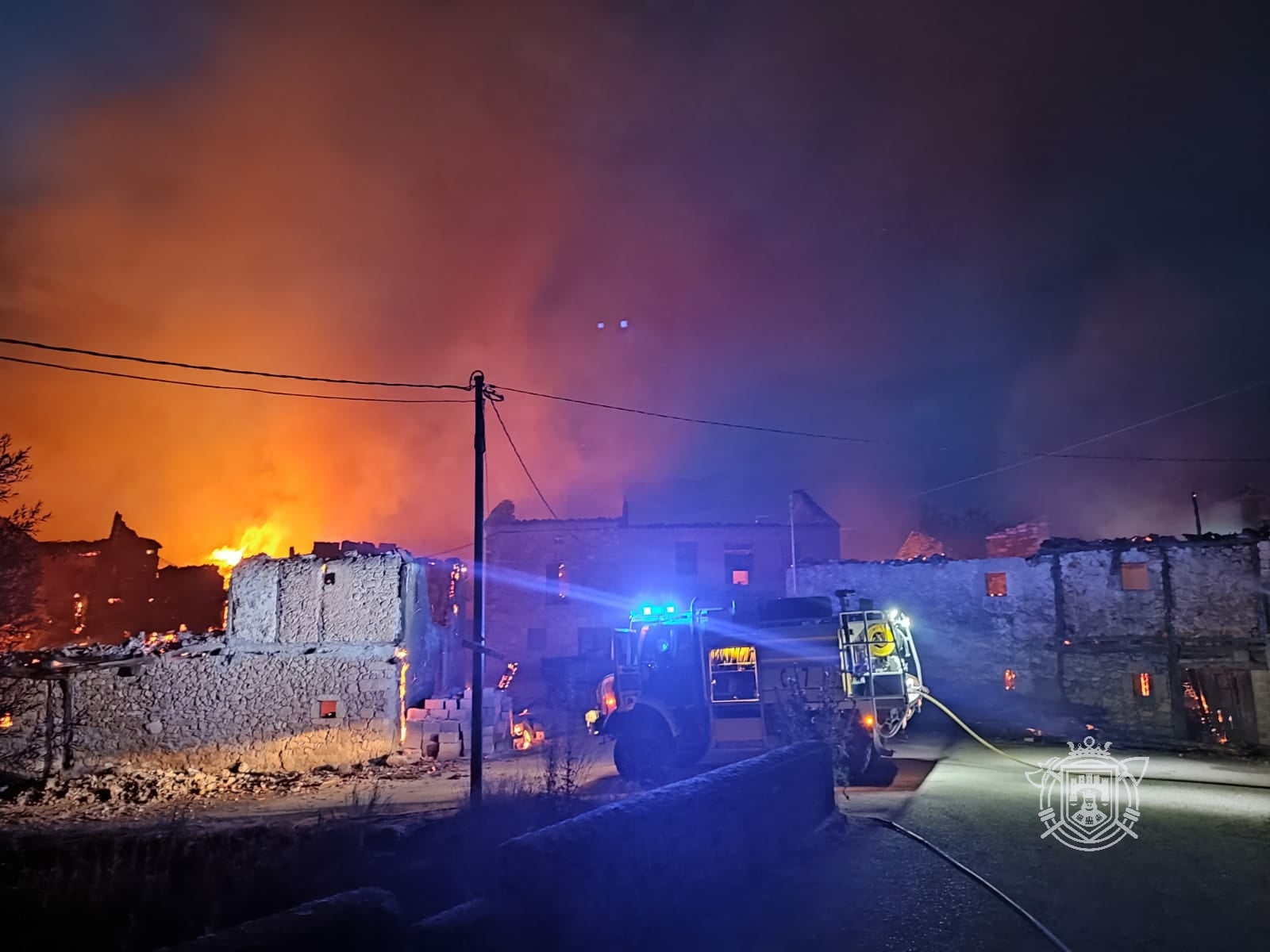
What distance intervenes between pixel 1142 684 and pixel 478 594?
69.4 ft

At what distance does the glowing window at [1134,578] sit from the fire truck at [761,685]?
13.5 meters

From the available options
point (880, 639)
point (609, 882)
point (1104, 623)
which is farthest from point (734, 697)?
point (1104, 623)

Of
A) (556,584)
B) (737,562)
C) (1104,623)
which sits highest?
(737,562)

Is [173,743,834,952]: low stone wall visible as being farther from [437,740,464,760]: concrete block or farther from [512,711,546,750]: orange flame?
[512,711,546,750]: orange flame

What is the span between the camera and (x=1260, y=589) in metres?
21.4

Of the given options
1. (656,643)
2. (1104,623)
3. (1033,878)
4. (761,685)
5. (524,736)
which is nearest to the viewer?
(1033,878)

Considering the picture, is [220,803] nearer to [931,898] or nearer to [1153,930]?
[931,898]

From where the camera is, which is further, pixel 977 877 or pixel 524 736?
pixel 524 736

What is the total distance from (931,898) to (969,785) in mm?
6601

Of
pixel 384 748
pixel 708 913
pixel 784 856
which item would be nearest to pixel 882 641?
pixel 784 856

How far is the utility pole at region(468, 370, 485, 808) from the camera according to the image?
12680 mm

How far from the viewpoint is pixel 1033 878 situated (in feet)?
24.8

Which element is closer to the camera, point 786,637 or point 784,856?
point 784,856

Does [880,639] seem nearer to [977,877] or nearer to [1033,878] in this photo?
[1033,878]
